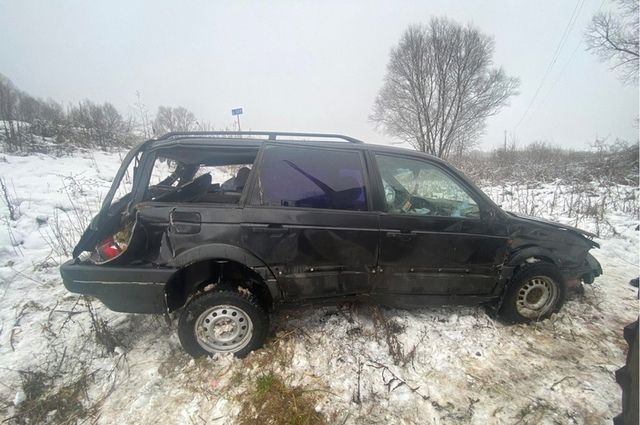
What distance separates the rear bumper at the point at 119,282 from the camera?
2174 mm

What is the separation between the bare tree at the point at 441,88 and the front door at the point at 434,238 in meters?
20.3

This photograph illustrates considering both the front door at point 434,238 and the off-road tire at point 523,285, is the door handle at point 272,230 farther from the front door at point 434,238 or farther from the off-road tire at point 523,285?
the off-road tire at point 523,285

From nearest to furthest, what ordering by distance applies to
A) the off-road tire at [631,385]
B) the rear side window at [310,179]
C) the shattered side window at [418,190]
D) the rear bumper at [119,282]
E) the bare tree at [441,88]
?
1. the off-road tire at [631,385]
2. the rear bumper at [119,282]
3. the rear side window at [310,179]
4. the shattered side window at [418,190]
5. the bare tree at [441,88]

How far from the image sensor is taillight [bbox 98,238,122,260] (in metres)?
2.22

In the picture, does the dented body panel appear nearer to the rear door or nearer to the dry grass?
the rear door

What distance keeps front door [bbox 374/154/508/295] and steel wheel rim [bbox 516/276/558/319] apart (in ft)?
1.40

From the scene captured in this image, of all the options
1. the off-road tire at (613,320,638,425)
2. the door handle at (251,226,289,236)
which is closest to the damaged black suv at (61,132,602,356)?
the door handle at (251,226,289,236)

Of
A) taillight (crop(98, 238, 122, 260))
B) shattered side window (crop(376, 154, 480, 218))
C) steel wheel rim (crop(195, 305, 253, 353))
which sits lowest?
steel wheel rim (crop(195, 305, 253, 353))

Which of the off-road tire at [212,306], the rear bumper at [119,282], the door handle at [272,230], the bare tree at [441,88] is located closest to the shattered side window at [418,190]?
the door handle at [272,230]

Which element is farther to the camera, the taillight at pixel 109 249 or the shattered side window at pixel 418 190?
the shattered side window at pixel 418 190

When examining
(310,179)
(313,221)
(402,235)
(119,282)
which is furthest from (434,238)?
(119,282)

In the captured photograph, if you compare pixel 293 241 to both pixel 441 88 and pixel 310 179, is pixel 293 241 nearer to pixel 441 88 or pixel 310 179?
pixel 310 179

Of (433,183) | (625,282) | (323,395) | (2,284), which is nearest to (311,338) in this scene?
(323,395)

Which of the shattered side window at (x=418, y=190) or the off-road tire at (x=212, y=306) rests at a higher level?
the shattered side window at (x=418, y=190)
